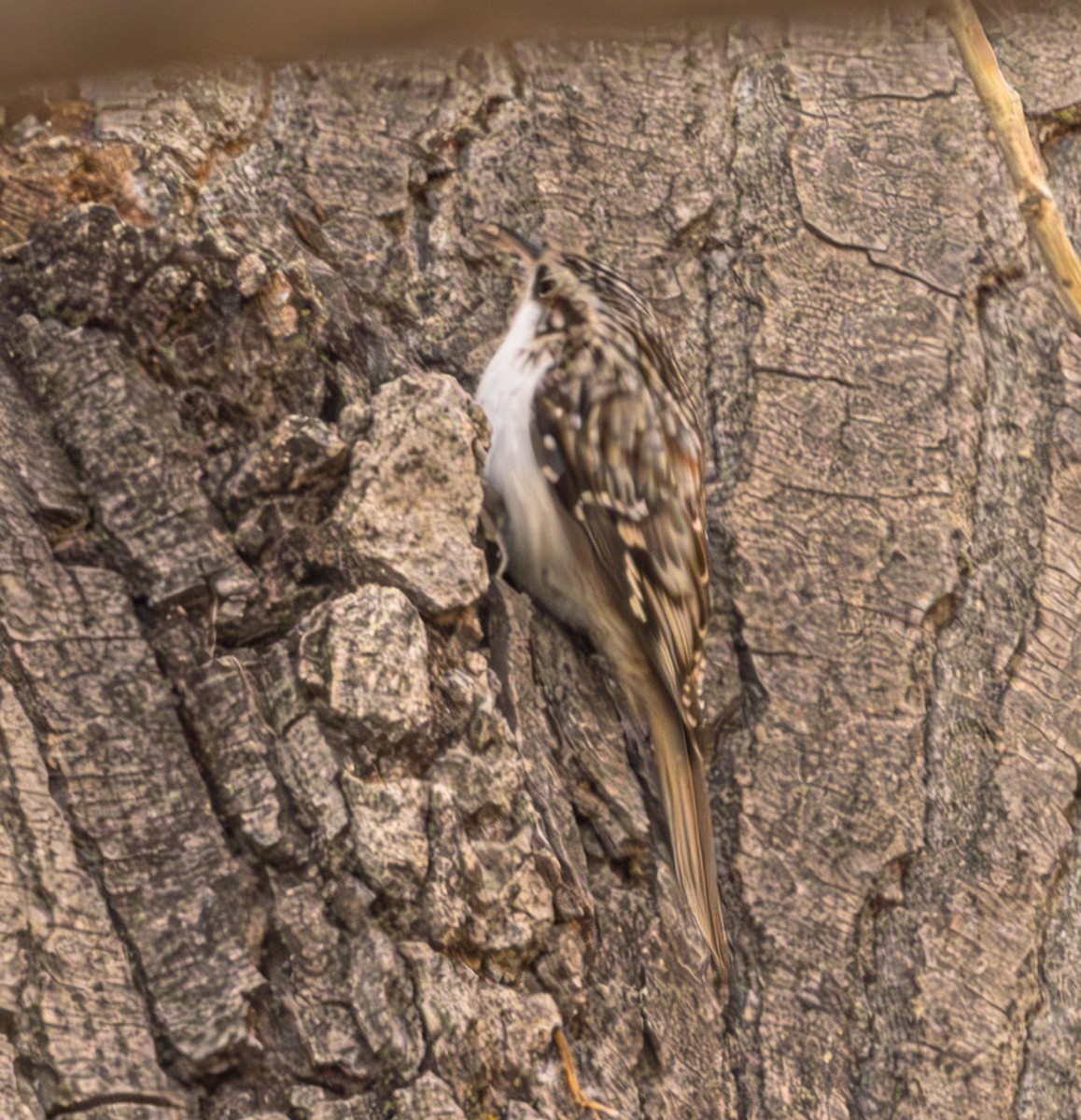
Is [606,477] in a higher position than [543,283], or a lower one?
lower

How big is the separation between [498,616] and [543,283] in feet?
2.25

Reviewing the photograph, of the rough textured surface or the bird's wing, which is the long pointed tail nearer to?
the rough textured surface

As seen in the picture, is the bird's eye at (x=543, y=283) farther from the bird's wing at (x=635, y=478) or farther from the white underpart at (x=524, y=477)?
the bird's wing at (x=635, y=478)

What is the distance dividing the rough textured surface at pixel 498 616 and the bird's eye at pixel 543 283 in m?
0.06

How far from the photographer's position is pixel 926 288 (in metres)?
2.22

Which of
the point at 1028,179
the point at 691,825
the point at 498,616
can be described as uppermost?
the point at 1028,179

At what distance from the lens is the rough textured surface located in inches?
57.9

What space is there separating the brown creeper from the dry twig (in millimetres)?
614

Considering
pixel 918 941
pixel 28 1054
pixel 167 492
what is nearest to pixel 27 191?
pixel 167 492

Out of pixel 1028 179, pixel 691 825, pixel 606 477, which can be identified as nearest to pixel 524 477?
pixel 606 477

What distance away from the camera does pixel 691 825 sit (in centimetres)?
183

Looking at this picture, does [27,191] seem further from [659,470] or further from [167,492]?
[659,470]

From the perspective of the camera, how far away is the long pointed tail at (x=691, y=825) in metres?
1.79

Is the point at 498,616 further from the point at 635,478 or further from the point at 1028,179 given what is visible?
the point at 1028,179
